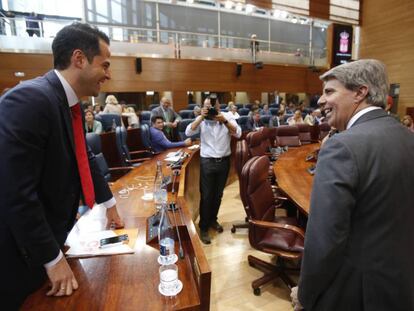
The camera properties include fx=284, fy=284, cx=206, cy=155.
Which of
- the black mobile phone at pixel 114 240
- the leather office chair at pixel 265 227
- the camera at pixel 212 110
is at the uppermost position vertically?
the camera at pixel 212 110

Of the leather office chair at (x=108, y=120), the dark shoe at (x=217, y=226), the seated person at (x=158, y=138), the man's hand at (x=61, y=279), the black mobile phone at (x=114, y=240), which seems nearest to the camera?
the man's hand at (x=61, y=279)

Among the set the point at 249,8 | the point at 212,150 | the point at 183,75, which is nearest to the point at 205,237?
the point at 212,150

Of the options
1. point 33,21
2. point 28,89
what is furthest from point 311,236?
point 33,21

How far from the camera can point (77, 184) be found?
1.15 metres

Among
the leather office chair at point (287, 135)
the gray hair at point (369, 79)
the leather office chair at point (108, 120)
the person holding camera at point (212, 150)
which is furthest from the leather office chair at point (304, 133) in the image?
the gray hair at point (369, 79)

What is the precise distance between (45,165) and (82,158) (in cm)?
20

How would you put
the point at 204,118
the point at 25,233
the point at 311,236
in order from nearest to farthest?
the point at 25,233 < the point at 311,236 < the point at 204,118

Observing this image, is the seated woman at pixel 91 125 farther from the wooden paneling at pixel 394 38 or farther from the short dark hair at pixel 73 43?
the wooden paneling at pixel 394 38

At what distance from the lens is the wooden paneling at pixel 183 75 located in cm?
895

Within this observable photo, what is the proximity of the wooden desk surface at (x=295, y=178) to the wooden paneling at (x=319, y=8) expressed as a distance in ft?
24.5

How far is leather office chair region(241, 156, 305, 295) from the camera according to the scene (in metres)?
2.10

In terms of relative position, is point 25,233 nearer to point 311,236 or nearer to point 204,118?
point 311,236

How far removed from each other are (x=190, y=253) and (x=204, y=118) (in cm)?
211

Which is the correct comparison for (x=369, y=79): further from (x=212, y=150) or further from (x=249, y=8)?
(x=249, y=8)
